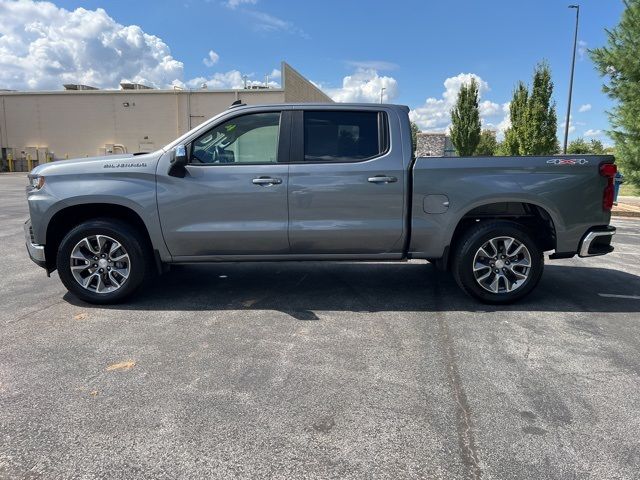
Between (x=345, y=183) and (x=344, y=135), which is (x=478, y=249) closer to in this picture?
(x=345, y=183)

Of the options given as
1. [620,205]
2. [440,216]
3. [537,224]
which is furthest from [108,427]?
[620,205]

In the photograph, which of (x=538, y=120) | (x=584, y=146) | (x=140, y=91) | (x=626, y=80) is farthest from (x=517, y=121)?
(x=140, y=91)

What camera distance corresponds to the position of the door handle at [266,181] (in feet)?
16.0

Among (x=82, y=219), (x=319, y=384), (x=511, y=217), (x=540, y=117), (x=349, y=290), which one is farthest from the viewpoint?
(x=540, y=117)

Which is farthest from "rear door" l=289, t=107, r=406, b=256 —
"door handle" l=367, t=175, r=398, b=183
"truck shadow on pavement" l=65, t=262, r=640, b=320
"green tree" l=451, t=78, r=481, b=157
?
"green tree" l=451, t=78, r=481, b=157

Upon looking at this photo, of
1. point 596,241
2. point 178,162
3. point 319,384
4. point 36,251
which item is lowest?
point 319,384

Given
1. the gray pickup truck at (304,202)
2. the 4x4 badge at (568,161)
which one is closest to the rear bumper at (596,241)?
the gray pickup truck at (304,202)

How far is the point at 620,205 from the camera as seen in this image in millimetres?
17484

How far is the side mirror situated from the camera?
474 centimetres

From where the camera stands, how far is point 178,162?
4.77 metres

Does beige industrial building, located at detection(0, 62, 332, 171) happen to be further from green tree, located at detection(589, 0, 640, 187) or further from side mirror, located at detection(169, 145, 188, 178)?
side mirror, located at detection(169, 145, 188, 178)

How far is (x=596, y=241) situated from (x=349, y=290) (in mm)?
2650

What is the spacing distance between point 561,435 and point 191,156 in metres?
3.94

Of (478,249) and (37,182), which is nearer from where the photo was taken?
(37,182)
